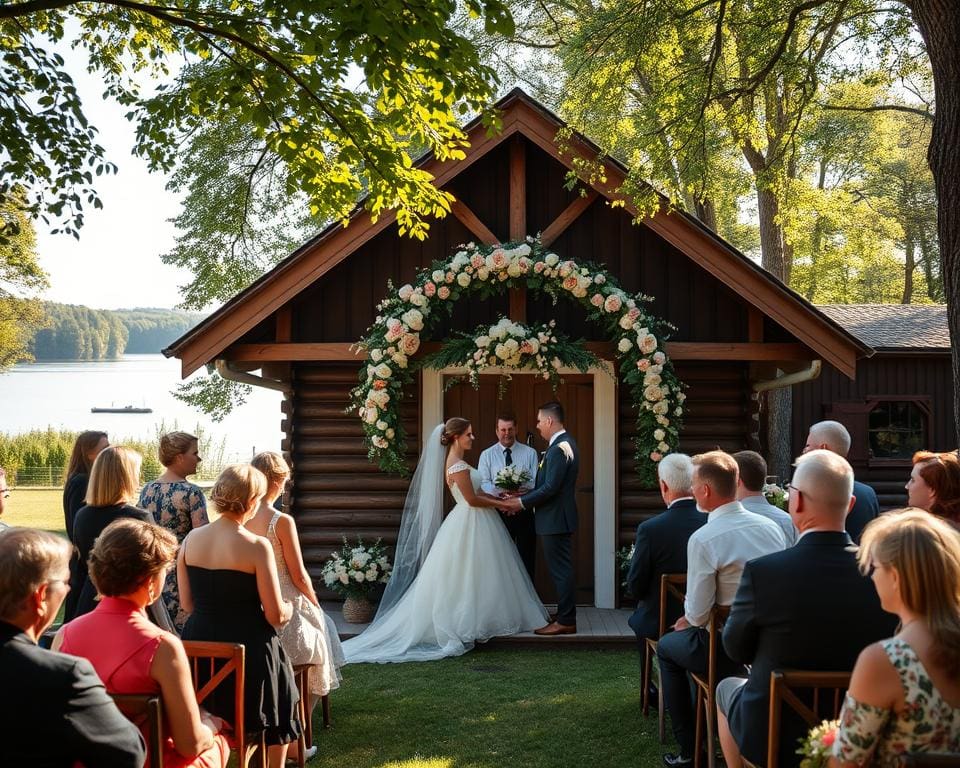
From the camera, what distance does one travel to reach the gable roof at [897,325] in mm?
18656

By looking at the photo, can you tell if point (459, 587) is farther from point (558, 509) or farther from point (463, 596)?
point (558, 509)

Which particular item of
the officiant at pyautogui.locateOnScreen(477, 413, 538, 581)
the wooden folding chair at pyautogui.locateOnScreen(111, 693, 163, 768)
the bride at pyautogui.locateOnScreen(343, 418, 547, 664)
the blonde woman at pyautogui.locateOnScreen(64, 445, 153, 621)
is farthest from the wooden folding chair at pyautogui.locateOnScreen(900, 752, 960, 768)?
the officiant at pyautogui.locateOnScreen(477, 413, 538, 581)

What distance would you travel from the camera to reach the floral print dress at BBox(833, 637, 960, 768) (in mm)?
3037

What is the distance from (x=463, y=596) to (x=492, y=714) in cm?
233

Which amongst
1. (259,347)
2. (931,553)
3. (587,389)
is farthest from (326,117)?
(931,553)

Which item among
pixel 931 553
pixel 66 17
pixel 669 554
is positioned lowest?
pixel 669 554

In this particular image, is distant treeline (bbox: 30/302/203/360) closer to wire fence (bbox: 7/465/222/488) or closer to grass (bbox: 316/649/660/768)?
wire fence (bbox: 7/465/222/488)

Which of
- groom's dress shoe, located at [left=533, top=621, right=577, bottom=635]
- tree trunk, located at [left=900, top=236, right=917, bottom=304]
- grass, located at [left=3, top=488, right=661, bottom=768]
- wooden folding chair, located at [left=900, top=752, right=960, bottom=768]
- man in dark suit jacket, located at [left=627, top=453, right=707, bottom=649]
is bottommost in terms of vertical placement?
grass, located at [left=3, top=488, right=661, bottom=768]

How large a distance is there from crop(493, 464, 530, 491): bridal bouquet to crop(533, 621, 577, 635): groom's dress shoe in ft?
4.48

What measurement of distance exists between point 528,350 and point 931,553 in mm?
6827

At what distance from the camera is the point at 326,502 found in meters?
11.2

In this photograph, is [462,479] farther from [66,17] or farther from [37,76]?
[66,17]

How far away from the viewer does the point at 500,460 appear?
10.3m

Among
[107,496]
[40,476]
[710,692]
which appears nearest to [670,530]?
[710,692]
